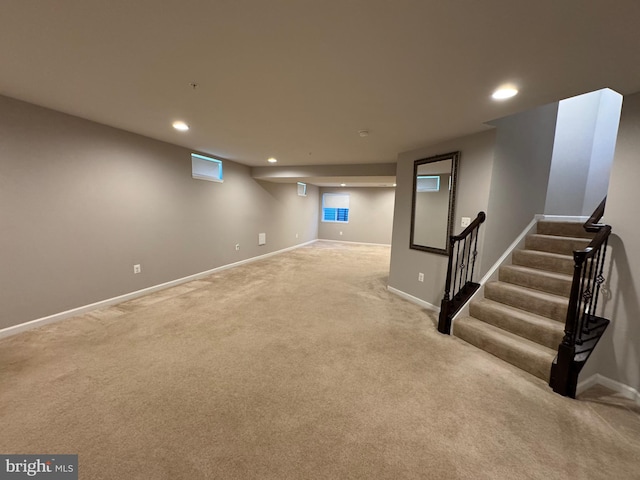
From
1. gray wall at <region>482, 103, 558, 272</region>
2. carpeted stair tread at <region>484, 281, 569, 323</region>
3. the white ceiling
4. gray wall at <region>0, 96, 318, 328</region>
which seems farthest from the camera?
gray wall at <region>482, 103, 558, 272</region>

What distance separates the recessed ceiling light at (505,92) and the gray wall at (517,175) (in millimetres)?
747

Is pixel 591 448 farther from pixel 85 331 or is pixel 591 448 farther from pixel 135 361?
pixel 85 331

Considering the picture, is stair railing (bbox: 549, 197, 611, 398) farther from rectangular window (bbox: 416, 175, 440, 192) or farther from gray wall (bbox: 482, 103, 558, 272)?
rectangular window (bbox: 416, 175, 440, 192)

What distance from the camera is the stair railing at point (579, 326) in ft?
6.19

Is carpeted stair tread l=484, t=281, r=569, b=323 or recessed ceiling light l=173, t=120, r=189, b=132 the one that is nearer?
carpeted stair tread l=484, t=281, r=569, b=323

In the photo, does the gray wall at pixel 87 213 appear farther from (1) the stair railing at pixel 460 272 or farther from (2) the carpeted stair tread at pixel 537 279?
(2) the carpeted stair tread at pixel 537 279

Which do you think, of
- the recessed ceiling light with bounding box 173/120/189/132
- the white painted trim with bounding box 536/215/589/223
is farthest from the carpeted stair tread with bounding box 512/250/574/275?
the recessed ceiling light with bounding box 173/120/189/132

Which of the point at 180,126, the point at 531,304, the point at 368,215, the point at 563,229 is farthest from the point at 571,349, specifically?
the point at 368,215

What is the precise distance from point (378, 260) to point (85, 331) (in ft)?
19.0

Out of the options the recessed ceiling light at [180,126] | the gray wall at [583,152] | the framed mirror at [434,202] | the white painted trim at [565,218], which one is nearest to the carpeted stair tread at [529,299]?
the framed mirror at [434,202]

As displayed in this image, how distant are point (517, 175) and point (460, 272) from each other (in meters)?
1.30

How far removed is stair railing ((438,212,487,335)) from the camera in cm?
285

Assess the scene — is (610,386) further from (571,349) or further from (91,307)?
(91,307)

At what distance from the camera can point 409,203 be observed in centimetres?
393
